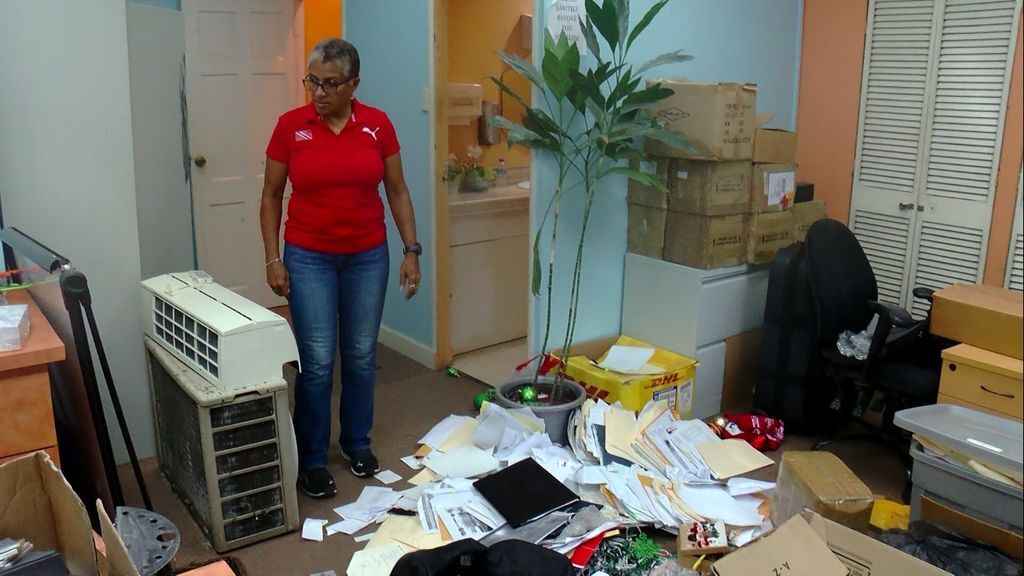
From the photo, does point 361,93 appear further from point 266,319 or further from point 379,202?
point 266,319

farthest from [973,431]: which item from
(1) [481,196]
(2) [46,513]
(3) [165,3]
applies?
(3) [165,3]

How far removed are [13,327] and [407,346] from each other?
226 cm

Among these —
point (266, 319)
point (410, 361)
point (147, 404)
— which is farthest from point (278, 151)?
point (410, 361)

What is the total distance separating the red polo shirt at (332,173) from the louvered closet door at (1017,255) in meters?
1.85

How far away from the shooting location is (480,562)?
209cm

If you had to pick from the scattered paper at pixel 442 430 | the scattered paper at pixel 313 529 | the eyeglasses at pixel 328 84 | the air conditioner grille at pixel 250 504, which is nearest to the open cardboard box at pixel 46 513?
the air conditioner grille at pixel 250 504

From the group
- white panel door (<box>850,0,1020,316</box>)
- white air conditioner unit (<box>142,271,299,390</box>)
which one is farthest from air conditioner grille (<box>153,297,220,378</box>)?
white panel door (<box>850,0,1020,316</box>)

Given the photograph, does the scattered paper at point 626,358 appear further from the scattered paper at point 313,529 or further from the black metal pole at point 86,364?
the black metal pole at point 86,364

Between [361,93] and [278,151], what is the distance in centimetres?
184

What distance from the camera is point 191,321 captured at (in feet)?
8.10

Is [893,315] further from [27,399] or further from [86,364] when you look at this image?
[27,399]

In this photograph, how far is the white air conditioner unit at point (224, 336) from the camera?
2350 mm

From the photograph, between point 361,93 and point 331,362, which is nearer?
point 331,362

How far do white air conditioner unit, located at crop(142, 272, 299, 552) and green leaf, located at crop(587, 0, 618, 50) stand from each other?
1.50 meters
